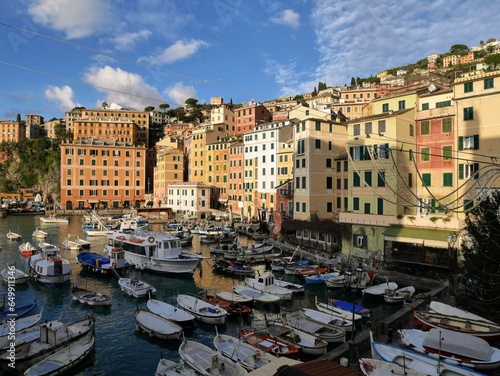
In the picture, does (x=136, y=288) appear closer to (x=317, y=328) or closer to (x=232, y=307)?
(x=232, y=307)

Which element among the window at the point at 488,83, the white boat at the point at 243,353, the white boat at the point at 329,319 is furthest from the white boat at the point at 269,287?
the window at the point at 488,83

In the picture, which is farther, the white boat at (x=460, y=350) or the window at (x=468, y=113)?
the window at (x=468, y=113)

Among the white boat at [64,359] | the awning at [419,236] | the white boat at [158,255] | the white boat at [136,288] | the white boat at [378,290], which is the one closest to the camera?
the white boat at [64,359]

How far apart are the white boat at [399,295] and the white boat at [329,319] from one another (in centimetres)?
557

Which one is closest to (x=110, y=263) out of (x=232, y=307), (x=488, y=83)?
(x=232, y=307)

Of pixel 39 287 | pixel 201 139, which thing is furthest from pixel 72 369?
pixel 201 139

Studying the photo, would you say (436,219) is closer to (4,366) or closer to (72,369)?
(72,369)

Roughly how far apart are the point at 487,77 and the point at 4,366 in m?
35.7

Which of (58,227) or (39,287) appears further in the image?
(58,227)

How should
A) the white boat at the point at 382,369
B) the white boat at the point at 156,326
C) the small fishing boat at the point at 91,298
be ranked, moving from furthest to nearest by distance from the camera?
the small fishing boat at the point at 91,298, the white boat at the point at 156,326, the white boat at the point at 382,369

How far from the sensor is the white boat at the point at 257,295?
2427 cm

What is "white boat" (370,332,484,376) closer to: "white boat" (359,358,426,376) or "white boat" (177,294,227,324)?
"white boat" (359,358,426,376)

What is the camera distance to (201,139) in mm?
81500

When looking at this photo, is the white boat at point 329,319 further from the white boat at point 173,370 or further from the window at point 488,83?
the window at point 488,83
